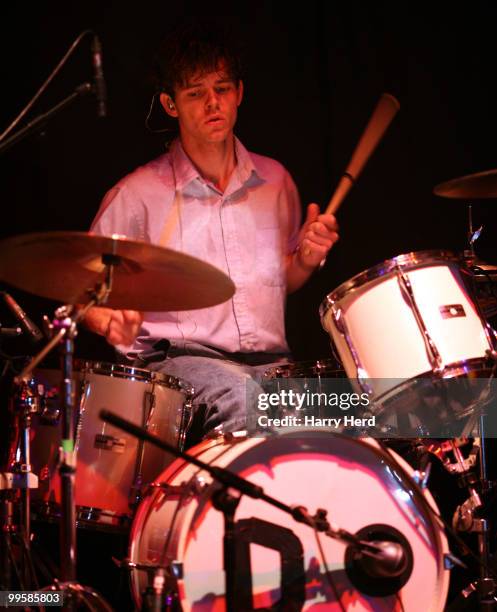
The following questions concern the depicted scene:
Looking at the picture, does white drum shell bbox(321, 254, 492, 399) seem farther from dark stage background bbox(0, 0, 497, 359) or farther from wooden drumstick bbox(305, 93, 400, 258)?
dark stage background bbox(0, 0, 497, 359)

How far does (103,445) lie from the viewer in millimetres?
2299

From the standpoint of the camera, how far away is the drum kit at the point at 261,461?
1913mm

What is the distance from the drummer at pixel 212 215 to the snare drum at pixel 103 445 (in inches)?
16.0

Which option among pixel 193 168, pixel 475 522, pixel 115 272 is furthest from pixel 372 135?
pixel 475 522

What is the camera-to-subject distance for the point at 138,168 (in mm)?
3021

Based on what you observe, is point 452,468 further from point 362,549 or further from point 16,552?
point 16,552

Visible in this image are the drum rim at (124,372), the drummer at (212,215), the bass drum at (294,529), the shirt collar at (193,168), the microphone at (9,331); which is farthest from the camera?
the shirt collar at (193,168)

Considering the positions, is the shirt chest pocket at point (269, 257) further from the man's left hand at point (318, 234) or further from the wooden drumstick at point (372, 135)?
the wooden drumstick at point (372, 135)

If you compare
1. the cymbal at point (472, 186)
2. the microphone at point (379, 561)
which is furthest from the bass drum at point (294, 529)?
the cymbal at point (472, 186)

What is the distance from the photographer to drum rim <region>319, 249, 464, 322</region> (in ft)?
7.12

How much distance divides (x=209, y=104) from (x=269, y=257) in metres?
0.58

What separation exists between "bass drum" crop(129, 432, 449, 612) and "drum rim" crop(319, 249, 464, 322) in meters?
0.39

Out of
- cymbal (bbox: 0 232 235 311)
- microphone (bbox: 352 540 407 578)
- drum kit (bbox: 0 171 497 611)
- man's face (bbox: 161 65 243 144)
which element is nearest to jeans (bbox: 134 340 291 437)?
drum kit (bbox: 0 171 497 611)

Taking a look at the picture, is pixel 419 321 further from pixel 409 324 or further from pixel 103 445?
pixel 103 445
